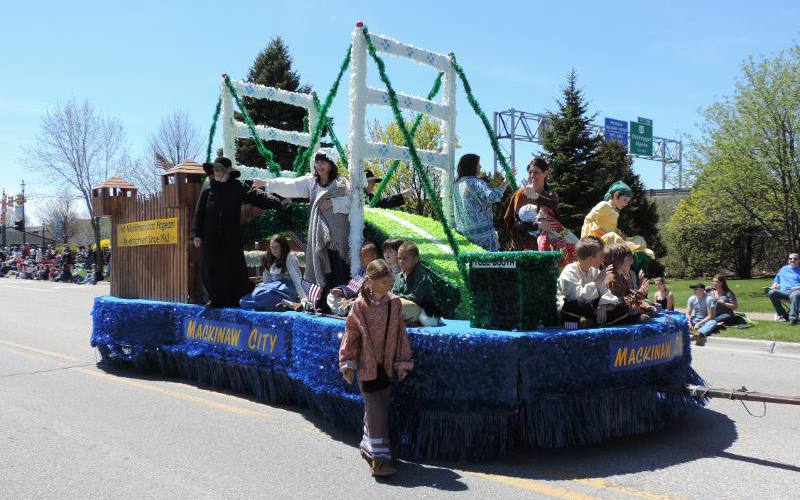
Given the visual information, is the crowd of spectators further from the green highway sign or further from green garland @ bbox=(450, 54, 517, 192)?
A: the green highway sign

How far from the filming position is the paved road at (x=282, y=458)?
4113mm

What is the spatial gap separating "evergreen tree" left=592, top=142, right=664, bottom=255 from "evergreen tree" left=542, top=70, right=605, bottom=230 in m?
1.22

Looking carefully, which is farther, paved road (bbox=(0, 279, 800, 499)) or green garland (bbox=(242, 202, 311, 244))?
green garland (bbox=(242, 202, 311, 244))

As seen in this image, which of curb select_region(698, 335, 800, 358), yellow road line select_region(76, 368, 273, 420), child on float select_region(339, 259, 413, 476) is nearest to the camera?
child on float select_region(339, 259, 413, 476)

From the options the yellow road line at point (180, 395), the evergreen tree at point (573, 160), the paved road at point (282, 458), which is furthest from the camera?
the evergreen tree at point (573, 160)

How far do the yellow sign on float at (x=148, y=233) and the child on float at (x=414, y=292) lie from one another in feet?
11.5

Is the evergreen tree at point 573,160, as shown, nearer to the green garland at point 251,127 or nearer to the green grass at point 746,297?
the green grass at point 746,297

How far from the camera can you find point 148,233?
27.1 ft

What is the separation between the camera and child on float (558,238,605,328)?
5035 millimetres

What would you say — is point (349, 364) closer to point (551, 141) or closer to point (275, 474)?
point (275, 474)

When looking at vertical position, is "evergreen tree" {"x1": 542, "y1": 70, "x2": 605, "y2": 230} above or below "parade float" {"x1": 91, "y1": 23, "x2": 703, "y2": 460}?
above

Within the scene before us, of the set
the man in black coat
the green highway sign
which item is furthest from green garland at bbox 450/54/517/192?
the green highway sign

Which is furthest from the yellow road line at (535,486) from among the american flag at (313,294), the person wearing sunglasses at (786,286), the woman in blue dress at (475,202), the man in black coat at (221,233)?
the person wearing sunglasses at (786,286)

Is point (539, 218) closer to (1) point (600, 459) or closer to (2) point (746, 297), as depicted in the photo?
(1) point (600, 459)
